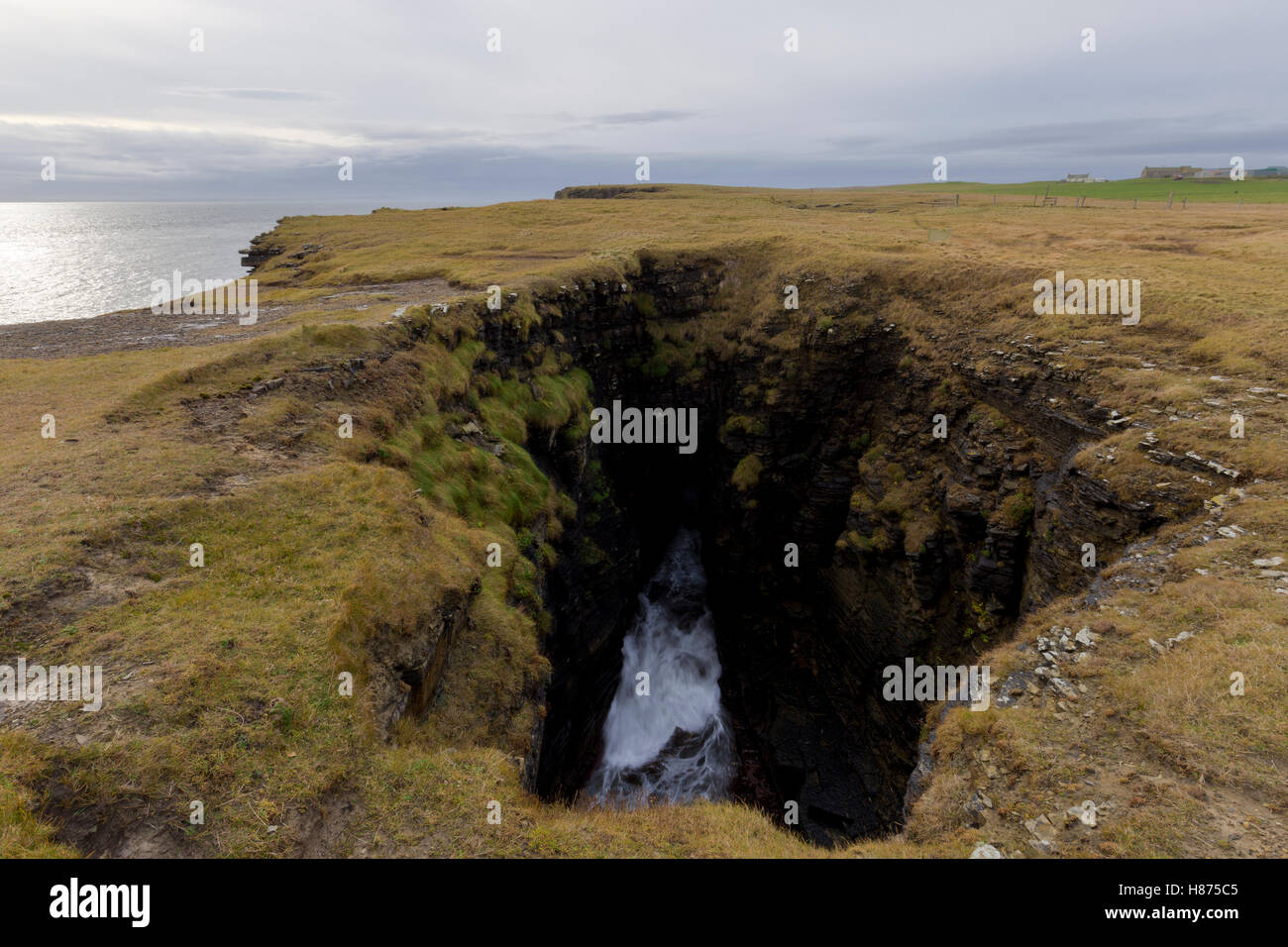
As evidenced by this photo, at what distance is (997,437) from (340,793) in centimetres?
2477

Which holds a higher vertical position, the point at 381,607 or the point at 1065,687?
the point at 381,607

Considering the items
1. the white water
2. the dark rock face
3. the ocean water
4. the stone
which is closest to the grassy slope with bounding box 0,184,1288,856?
the stone

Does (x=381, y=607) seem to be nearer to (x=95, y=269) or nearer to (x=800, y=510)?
(x=800, y=510)

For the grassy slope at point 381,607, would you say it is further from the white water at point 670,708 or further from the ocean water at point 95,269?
the ocean water at point 95,269

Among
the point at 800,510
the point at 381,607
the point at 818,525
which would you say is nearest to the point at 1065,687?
the point at 381,607

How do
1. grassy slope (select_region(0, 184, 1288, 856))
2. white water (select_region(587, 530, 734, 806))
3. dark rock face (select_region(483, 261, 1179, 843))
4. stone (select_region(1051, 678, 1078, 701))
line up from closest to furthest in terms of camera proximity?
grassy slope (select_region(0, 184, 1288, 856))
stone (select_region(1051, 678, 1078, 701))
dark rock face (select_region(483, 261, 1179, 843))
white water (select_region(587, 530, 734, 806))

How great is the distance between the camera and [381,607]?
1202 centimetres

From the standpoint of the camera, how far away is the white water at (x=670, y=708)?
96.6 ft

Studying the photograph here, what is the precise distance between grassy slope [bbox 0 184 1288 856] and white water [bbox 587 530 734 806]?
14.5 m

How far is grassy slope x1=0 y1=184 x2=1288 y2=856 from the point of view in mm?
8312

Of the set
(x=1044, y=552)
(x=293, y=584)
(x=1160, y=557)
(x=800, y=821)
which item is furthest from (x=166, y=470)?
(x=800, y=821)

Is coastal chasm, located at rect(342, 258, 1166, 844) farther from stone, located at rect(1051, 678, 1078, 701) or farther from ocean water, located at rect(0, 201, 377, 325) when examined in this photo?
ocean water, located at rect(0, 201, 377, 325)

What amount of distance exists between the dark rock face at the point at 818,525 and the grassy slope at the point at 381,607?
2714 millimetres

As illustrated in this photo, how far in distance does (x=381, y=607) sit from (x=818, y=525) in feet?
87.5
